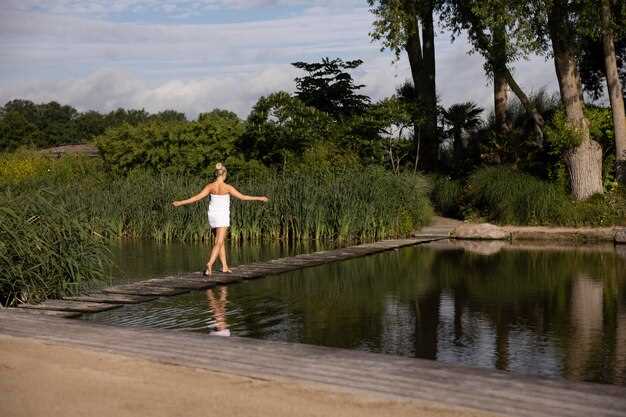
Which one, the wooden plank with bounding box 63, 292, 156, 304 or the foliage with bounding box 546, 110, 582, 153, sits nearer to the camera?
the wooden plank with bounding box 63, 292, 156, 304

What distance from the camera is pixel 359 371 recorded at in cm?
665

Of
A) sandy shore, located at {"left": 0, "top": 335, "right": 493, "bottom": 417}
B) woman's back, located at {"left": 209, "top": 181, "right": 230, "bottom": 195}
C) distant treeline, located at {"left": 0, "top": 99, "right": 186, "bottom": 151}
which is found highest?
distant treeline, located at {"left": 0, "top": 99, "right": 186, "bottom": 151}

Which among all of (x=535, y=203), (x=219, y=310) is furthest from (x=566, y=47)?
(x=219, y=310)

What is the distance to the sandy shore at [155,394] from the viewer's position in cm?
571

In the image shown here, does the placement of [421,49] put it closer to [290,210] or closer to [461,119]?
[461,119]

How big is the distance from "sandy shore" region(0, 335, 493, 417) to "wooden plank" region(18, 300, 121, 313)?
3125 millimetres

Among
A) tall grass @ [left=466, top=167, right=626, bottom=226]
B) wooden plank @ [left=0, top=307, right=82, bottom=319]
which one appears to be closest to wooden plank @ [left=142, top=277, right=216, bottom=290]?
wooden plank @ [left=0, top=307, right=82, bottom=319]

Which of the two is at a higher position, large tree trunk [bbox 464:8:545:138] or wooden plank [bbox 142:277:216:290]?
large tree trunk [bbox 464:8:545:138]

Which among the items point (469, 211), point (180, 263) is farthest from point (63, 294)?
point (469, 211)

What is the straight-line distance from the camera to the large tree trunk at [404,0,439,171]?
3036cm

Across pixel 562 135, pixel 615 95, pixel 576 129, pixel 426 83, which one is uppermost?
pixel 426 83

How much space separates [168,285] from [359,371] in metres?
6.62

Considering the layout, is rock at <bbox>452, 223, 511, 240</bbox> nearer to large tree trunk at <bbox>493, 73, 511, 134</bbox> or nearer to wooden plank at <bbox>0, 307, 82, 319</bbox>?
large tree trunk at <bbox>493, 73, 511, 134</bbox>

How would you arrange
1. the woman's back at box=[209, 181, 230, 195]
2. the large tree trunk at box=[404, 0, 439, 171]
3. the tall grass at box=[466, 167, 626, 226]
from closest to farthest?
the woman's back at box=[209, 181, 230, 195] < the tall grass at box=[466, 167, 626, 226] < the large tree trunk at box=[404, 0, 439, 171]
